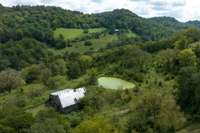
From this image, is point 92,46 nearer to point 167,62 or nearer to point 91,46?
point 91,46

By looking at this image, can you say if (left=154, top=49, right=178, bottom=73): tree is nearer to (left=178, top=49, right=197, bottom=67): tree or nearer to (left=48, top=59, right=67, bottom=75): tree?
(left=178, top=49, right=197, bottom=67): tree

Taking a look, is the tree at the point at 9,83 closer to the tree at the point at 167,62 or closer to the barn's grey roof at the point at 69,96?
the barn's grey roof at the point at 69,96

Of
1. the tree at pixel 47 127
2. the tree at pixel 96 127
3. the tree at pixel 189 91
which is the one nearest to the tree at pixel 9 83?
the tree at pixel 189 91

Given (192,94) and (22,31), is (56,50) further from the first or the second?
(192,94)

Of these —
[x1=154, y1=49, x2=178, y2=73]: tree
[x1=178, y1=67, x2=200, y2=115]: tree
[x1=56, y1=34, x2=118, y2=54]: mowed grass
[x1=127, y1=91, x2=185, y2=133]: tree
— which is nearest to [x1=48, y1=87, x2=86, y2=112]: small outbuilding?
[x1=154, y1=49, x2=178, y2=73]: tree

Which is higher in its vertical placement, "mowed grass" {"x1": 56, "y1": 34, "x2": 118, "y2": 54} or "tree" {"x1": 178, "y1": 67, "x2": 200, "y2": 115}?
"tree" {"x1": 178, "y1": 67, "x2": 200, "y2": 115}

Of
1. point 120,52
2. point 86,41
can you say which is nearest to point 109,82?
point 120,52
